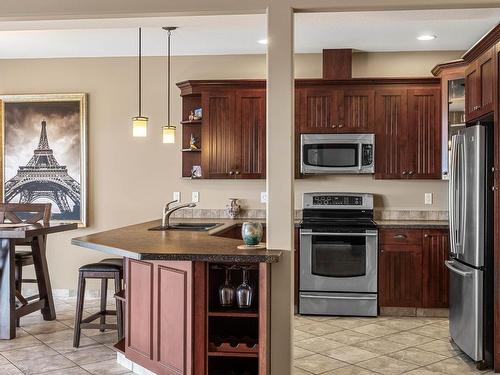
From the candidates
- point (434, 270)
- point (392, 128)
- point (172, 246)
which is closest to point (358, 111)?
point (392, 128)

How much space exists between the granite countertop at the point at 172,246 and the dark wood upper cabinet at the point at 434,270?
219 centimetres

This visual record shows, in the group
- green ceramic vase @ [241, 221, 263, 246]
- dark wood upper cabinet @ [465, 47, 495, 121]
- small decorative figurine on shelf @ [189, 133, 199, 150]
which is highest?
dark wood upper cabinet @ [465, 47, 495, 121]

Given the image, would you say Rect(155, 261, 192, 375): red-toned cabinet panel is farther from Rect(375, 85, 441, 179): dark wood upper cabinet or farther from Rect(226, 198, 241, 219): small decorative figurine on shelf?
Rect(375, 85, 441, 179): dark wood upper cabinet

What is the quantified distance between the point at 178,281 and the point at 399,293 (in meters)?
2.92

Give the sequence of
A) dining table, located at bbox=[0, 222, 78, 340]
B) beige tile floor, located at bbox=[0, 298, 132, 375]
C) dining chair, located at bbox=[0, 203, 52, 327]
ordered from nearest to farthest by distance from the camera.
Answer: beige tile floor, located at bbox=[0, 298, 132, 375]
dining table, located at bbox=[0, 222, 78, 340]
dining chair, located at bbox=[0, 203, 52, 327]

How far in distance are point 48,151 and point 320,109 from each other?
3.03 meters

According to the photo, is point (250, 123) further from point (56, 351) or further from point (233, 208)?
point (56, 351)

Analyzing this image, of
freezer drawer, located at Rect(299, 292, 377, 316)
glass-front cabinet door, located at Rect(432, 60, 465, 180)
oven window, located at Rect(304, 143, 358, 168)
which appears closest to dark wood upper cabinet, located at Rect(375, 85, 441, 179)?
glass-front cabinet door, located at Rect(432, 60, 465, 180)

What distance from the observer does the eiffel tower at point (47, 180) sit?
6152 millimetres

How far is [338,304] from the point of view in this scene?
5.39 meters

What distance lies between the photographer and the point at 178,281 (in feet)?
10.5

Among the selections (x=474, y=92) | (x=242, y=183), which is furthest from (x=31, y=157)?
(x=474, y=92)

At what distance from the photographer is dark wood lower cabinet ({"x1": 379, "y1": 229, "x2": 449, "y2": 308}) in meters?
5.34

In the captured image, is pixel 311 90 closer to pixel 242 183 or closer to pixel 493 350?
pixel 242 183
